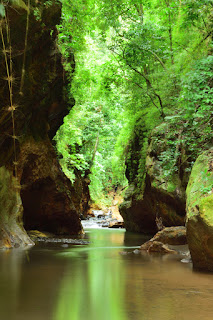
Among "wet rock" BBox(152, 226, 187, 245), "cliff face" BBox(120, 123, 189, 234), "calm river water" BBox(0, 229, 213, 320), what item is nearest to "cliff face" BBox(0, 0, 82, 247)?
"calm river water" BBox(0, 229, 213, 320)

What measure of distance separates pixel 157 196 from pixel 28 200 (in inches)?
237

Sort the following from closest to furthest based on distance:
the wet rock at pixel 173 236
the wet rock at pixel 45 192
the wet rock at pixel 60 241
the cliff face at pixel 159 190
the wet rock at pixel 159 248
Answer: the wet rock at pixel 159 248, the wet rock at pixel 173 236, the wet rock at pixel 60 241, the cliff face at pixel 159 190, the wet rock at pixel 45 192

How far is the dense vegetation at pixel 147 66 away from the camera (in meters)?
10.2

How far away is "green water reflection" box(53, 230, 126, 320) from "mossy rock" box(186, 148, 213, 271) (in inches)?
64.2

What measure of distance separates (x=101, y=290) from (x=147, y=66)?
45.4 feet

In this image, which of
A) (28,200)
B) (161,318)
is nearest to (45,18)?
(161,318)

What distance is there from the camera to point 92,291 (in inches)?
207

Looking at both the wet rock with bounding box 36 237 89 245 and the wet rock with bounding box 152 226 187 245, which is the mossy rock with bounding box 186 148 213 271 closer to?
the wet rock with bounding box 152 226 187 245

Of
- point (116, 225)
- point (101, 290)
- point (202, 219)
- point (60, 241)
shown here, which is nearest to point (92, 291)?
point (101, 290)

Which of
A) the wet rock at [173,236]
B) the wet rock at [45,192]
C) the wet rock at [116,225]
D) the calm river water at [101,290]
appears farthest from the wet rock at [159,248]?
the wet rock at [116,225]

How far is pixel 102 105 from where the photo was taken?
25484 millimetres

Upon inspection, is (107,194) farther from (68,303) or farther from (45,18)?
(68,303)

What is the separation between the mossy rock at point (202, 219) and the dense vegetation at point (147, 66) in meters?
2.06

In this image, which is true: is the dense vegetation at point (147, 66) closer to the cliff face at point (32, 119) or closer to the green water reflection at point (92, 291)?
the cliff face at point (32, 119)
